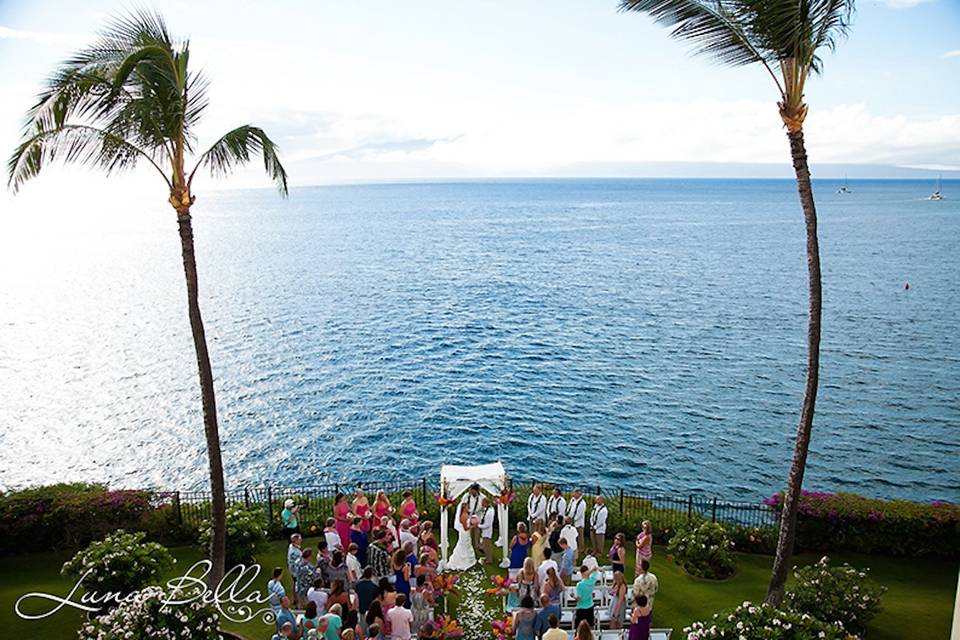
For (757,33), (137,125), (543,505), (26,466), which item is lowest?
(26,466)

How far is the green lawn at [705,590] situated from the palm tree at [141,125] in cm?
349

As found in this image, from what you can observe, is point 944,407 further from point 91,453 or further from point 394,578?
point 91,453

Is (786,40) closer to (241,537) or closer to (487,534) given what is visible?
(487,534)

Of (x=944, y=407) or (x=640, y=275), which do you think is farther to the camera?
(x=640, y=275)

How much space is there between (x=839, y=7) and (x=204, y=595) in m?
16.4

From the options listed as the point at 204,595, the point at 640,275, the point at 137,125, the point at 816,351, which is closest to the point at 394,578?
the point at 204,595

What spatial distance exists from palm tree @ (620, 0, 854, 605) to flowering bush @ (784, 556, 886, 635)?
6.47ft

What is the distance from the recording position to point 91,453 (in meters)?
38.2

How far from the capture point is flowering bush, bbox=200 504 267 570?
60.2 feet

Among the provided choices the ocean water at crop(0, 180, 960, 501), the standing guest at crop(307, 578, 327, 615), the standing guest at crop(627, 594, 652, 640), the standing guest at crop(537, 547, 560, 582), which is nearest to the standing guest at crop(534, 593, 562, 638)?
the standing guest at crop(537, 547, 560, 582)

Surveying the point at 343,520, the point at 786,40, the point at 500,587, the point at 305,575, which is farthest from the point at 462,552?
the point at 786,40

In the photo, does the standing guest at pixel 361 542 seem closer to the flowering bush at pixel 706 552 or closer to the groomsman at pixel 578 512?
the groomsman at pixel 578 512

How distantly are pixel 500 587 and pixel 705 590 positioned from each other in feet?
16.2

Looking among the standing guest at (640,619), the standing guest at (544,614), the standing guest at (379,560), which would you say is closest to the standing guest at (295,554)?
the standing guest at (379,560)
